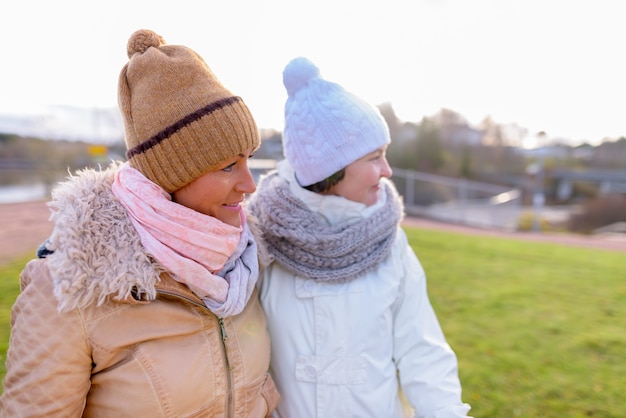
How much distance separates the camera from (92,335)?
1160 mm

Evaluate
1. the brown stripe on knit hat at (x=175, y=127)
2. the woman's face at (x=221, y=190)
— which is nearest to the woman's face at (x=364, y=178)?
the woman's face at (x=221, y=190)

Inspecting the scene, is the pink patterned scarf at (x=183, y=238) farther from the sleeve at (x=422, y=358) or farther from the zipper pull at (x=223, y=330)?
the sleeve at (x=422, y=358)

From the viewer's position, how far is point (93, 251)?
1.17 meters

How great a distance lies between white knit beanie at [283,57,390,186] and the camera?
168cm

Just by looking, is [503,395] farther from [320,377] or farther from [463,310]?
[320,377]

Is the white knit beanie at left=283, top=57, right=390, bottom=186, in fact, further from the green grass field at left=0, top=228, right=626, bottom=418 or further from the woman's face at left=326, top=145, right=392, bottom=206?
the green grass field at left=0, top=228, right=626, bottom=418

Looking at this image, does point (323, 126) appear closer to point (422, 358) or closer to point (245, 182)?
point (245, 182)

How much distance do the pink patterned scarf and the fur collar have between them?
1.4 inches

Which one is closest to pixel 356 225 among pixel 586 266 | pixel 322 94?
pixel 322 94

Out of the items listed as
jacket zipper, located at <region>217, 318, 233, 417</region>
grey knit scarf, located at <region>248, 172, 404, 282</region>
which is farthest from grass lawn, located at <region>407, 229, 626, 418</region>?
jacket zipper, located at <region>217, 318, 233, 417</region>

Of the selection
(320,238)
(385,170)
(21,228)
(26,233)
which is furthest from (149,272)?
(21,228)

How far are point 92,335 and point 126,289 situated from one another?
0.47 feet

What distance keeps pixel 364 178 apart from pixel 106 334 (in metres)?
1.02

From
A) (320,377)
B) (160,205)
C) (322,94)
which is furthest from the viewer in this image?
(322,94)
